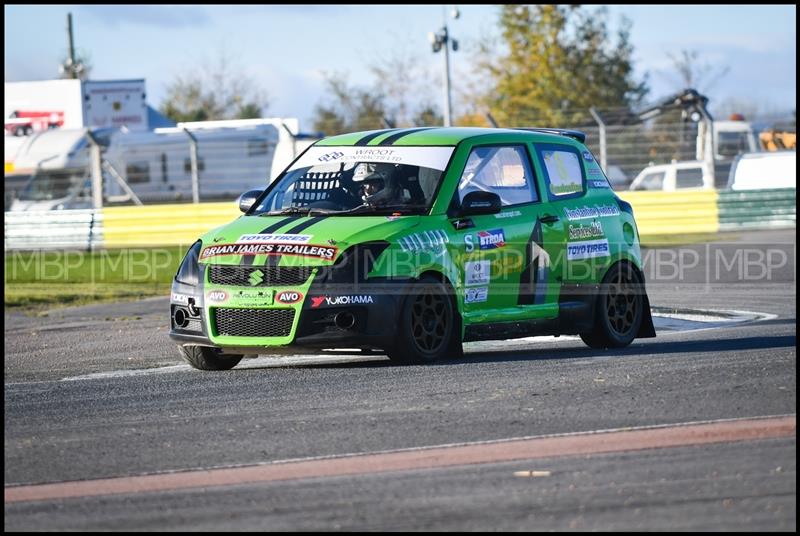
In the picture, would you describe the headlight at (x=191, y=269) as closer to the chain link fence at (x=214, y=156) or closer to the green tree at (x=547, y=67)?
the chain link fence at (x=214, y=156)

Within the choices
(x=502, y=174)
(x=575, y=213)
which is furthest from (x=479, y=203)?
(x=575, y=213)

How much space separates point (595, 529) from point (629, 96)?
56.2m

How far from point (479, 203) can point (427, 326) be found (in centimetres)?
97

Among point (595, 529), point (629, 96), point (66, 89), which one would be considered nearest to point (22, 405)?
point (595, 529)

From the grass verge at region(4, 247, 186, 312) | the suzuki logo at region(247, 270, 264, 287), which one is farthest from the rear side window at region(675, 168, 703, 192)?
the suzuki logo at region(247, 270, 264, 287)

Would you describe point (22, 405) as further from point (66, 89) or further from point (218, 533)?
point (66, 89)

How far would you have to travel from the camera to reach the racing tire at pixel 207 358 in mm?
9836

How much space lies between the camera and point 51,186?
35.2m

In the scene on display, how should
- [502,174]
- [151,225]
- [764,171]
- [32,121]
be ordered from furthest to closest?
1. [32,121]
2. [764,171]
3. [151,225]
4. [502,174]

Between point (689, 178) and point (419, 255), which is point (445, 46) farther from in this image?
point (419, 255)

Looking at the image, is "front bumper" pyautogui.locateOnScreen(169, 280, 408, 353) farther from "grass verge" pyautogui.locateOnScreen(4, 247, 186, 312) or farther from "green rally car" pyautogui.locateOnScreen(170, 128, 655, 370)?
"grass verge" pyautogui.locateOnScreen(4, 247, 186, 312)

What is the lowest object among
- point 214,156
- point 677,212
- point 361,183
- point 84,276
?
point 84,276

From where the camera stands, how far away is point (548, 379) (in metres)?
8.85

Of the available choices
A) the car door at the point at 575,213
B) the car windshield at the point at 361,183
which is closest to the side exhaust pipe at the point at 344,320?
the car windshield at the point at 361,183
